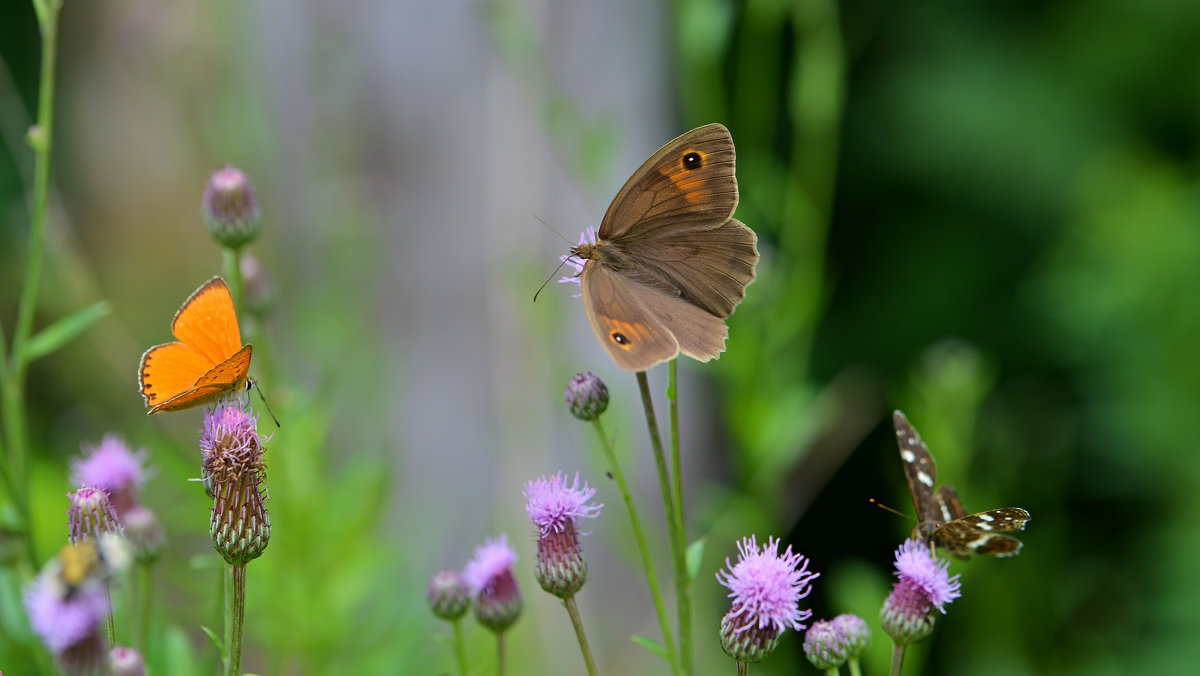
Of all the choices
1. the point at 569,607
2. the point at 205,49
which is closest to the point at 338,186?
the point at 205,49

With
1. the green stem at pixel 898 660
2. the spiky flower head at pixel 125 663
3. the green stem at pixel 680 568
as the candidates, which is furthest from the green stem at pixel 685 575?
the spiky flower head at pixel 125 663

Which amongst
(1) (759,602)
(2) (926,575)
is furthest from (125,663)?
(2) (926,575)

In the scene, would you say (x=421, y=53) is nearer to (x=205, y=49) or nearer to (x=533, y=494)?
(x=205, y=49)

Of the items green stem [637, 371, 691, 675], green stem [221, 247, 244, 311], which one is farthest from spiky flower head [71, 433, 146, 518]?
green stem [637, 371, 691, 675]

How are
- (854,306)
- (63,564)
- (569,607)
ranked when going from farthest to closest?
(854,306)
(569,607)
(63,564)

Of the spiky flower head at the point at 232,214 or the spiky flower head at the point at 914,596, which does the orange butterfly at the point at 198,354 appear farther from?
the spiky flower head at the point at 914,596

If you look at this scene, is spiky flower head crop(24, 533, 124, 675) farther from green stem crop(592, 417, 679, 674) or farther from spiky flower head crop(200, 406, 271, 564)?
green stem crop(592, 417, 679, 674)
